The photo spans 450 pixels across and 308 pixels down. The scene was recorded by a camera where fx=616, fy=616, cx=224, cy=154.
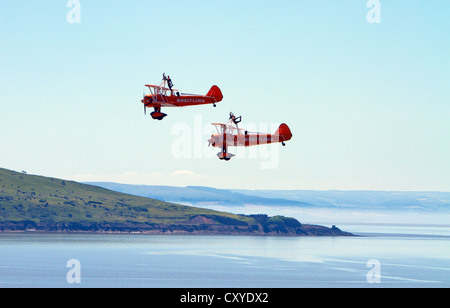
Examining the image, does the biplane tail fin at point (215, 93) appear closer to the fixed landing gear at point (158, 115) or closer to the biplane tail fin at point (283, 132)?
the fixed landing gear at point (158, 115)

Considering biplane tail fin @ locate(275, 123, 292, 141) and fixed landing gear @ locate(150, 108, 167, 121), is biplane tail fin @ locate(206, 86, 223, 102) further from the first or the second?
biplane tail fin @ locate(275, 123, 292, 141)

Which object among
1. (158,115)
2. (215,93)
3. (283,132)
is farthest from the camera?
(283,132)

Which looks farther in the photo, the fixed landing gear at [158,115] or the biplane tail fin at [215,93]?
the biplane tail fin at [215,93]

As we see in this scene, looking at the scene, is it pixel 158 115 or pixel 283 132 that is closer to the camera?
pixel 158 115

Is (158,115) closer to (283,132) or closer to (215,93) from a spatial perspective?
(215,93)
